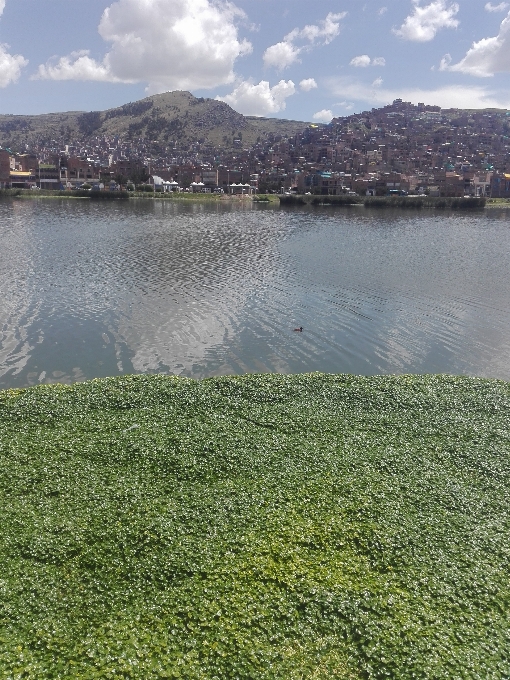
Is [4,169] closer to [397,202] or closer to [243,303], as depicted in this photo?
[397,202]

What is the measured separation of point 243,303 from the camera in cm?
3647

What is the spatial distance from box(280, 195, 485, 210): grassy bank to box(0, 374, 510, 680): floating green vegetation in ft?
405

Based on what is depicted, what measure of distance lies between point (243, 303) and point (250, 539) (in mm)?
25251

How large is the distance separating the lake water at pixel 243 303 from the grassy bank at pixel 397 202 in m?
62.7

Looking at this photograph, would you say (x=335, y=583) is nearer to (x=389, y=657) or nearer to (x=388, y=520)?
(x=389, y=657)

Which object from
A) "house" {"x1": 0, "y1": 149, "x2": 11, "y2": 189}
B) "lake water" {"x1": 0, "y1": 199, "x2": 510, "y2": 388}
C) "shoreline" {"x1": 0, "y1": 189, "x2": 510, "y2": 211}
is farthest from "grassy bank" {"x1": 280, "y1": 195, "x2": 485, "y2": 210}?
"house" {"x1": 0, "y1": 149, "x2": 11, "y2": 189}

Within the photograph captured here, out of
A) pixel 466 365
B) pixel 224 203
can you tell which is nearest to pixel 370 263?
pixel 466 365

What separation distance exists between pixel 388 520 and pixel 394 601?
104 inches

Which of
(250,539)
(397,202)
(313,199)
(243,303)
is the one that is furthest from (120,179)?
(250,539)

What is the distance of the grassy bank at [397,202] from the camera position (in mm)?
133875

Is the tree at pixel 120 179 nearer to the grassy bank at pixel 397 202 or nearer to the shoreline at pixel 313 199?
the shoreline at pixel 313 199

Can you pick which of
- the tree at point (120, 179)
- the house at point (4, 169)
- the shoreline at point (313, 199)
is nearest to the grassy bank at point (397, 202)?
the shoreline at point (313, 199)

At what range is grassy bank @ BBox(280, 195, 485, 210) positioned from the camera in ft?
439

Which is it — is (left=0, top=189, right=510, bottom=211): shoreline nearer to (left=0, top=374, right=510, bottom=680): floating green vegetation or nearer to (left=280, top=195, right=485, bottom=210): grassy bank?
(left=280, top=195, right=485, bottom=210): grassy bank
